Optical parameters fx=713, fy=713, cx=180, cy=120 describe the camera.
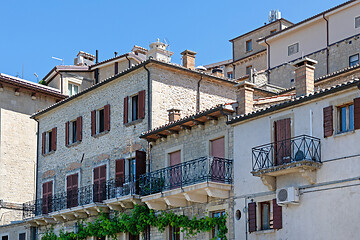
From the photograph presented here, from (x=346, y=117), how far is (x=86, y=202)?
15.6 meters

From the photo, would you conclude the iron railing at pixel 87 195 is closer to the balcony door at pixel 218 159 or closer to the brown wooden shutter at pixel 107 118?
the brown wooden shutter at pixel 107 118

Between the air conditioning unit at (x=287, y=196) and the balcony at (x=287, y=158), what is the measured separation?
57 cm

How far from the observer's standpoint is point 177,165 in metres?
28.7

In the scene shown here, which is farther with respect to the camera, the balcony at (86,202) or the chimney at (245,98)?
the balcony at (86,202)

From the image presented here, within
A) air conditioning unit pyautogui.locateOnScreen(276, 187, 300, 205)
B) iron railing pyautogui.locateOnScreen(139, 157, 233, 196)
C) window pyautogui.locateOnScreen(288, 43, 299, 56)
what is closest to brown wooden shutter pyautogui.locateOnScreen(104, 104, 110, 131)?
iron railing pyautogui.locateOnScreen(139, 157, 233, 196)

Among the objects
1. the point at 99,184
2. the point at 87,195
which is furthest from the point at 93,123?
the point at 87,195

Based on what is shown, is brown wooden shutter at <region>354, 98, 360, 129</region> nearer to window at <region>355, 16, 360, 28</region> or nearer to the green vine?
the green vine

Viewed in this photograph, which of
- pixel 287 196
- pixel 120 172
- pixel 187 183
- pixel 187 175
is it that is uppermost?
pixel 120 172

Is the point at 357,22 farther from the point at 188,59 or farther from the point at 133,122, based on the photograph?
the point at 133,122

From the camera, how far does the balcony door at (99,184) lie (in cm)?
3316

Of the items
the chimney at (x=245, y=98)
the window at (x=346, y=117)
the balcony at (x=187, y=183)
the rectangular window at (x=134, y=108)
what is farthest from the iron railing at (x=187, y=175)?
the window at (x=346, y=117)

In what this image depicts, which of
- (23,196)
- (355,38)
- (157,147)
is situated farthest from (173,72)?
(23,196)

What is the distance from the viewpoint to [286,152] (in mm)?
24188

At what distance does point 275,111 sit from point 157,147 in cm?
752
